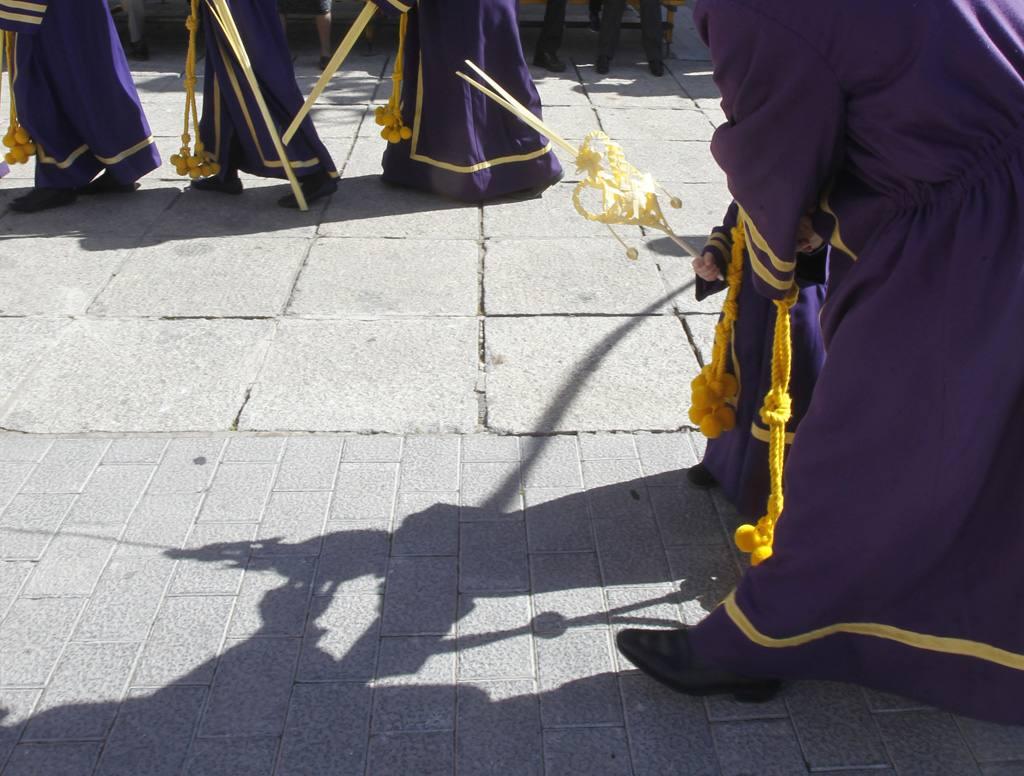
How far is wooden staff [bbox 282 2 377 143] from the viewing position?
3.78m

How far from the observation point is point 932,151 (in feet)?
5.08

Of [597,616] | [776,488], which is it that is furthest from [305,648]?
[776,488]

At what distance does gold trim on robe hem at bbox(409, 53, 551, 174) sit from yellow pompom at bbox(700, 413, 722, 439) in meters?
2.68

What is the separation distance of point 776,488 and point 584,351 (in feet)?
4.77

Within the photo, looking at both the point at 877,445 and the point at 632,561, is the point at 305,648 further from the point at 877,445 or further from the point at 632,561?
the point at 877,445

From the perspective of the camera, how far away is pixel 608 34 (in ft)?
25.0

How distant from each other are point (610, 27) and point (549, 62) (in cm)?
55

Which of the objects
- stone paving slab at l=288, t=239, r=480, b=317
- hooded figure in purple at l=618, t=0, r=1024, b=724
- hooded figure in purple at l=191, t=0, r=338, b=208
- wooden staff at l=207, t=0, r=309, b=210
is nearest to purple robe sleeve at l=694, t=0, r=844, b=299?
hooded figure in purple at l=618, t=0, r=1024, b=724

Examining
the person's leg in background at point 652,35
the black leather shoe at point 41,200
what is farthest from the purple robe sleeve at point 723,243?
the person's leg in background at point 652,35

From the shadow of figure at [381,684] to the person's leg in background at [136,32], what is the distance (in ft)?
21.5

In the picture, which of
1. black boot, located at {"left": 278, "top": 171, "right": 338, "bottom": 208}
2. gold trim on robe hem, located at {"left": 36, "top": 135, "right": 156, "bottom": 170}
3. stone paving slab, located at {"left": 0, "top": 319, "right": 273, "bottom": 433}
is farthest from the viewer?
black boot, located at {"left": 278, "top": 171, "right": 338, "bottom": 208}

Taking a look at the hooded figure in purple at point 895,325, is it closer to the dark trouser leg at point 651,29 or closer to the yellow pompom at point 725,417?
the yellow pompom at point 725,417

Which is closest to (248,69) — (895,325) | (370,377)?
(370,377)

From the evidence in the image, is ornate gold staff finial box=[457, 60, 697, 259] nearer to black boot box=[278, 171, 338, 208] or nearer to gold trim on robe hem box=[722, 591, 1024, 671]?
gold trim on robe hem box=[722, 591, 1024, 671]
